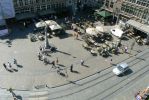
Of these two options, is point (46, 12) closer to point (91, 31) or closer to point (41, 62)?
point (91, 31)

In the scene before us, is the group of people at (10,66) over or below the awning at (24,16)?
below

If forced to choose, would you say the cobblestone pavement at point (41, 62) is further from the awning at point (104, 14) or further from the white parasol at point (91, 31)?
the awning at point (104, 14)

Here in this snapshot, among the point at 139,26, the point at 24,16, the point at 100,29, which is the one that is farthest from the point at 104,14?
the point at 24,16

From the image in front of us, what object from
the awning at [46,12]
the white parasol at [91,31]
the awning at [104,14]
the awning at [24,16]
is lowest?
the white parasol at [91,31]

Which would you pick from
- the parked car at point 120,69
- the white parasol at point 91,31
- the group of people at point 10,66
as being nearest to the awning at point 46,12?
the white parasol at point 91,31

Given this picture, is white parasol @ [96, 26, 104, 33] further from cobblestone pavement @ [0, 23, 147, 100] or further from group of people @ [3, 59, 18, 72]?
group of people @ [3, 59, 18, 72]

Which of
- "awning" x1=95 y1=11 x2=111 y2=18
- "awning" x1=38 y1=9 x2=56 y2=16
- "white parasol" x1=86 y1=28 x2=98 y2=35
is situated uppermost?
"awning" x1=95 y1=11 x2=111 y2=18

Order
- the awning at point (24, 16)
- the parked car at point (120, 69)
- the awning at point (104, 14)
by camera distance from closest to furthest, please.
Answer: the parked car at point (120, 69)
the awning at point (24, 16)
the awning at point (104, 14)

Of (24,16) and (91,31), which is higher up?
(24,16)

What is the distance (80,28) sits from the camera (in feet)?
196

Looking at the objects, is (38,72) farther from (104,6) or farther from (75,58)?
(104,6)

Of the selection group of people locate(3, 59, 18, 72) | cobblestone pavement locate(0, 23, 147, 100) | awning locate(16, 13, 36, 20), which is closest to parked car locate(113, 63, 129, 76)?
cobblestone pavement locate(0, 23, 147, 100)

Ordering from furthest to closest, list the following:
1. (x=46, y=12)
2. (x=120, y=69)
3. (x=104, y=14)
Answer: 1. (x=46, y=12)
2. (x=104, y=14)
3. (x=120, y=69)

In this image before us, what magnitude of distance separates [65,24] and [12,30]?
46.4 feet
